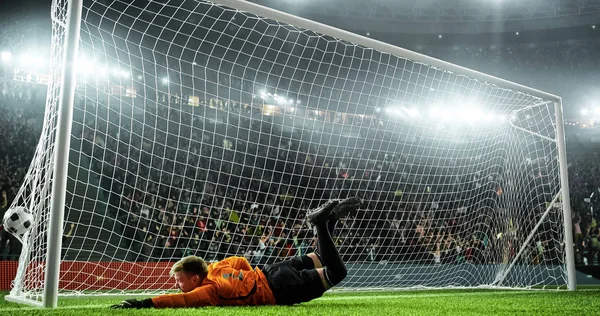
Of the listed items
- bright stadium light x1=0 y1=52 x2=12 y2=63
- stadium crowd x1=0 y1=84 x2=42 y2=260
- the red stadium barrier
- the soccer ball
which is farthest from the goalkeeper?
bright stadium light x1=0 y1=52 x2=12 y2=63

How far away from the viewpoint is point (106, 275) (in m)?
7.83

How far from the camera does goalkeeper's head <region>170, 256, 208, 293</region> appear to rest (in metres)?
4.23

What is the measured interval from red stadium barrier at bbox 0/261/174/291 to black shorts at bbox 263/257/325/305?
315 centimetres

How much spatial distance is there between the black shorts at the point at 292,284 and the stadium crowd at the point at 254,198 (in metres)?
2.96

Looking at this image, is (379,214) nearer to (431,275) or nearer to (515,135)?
(431,275)

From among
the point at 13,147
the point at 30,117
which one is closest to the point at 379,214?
the point at 13,147

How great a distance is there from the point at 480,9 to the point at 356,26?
556 cm

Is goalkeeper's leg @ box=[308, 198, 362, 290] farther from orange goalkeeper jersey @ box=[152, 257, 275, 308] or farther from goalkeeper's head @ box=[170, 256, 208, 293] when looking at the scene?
goalkeeper's head @ box=[170, 256, 208, 293]

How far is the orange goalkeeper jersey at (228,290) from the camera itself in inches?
159

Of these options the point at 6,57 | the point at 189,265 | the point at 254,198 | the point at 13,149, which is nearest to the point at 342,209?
the point at 189,265

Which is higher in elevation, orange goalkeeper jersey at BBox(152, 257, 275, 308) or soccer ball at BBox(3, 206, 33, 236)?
soccer ball at BBox(3, 206, 33, 236)

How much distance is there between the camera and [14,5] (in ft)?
65.1

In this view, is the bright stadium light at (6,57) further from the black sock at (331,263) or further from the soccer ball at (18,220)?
the black sock at (331,263)

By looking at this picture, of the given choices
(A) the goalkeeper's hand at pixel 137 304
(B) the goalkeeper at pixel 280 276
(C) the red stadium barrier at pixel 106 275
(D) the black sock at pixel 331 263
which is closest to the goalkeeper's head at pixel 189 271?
(B) the goalkeeper at pixel 280 276
